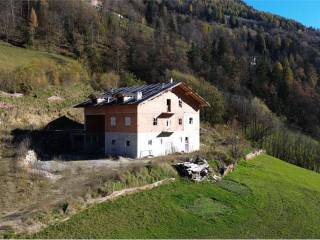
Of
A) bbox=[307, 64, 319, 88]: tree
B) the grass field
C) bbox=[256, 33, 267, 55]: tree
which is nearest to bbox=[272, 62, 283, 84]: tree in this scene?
bbox=[307, 64, 319, 88]: tree

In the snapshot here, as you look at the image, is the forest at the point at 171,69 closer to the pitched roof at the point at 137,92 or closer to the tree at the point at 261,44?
the pitched roof at the point at 137,92

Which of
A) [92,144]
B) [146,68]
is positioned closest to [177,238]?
[92,144]

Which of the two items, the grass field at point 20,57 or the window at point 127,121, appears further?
the grass field at point 20,57

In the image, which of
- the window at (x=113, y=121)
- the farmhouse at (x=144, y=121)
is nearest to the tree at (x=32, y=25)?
the farmhouse at (x=144, y=121)

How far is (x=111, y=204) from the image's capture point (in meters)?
29.5

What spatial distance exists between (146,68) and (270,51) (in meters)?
78.6

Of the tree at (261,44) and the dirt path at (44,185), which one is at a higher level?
the tree at (261,44)

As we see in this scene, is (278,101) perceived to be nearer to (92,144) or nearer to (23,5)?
(92,144)

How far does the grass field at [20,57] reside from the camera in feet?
246

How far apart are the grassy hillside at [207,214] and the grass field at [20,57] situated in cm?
4782

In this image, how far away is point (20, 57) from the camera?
81.4 meters

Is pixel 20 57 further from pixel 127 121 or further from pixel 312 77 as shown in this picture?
pixel 312 77

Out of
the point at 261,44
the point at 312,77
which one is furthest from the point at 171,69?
the point at 261,44

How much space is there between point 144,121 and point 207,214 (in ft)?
45.9
